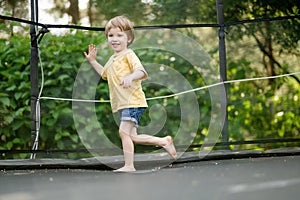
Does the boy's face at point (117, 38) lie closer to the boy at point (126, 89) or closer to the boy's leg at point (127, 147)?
the boy at point (126, 89)

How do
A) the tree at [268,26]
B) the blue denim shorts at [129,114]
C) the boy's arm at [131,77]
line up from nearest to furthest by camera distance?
the boy's arm at [131,77] → the blue denim shorts at [129,114] → the tree at [268,26]

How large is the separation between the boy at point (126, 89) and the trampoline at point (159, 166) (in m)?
0.10

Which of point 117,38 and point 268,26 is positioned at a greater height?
point 268,26

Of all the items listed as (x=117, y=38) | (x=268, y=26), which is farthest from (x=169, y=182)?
(x=268, y=26)

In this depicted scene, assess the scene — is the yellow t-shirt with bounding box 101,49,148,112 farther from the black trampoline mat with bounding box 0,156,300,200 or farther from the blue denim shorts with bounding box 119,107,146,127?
the black trampoline mat with bounding box 0,156,300,200

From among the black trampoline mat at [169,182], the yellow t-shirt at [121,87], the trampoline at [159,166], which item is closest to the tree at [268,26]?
the trampoline at [159,166]

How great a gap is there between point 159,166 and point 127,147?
22 cm

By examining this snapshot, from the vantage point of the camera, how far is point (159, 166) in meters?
2.00

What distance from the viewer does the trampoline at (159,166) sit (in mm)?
1312

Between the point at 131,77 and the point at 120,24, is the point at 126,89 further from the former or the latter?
the point at 120,24

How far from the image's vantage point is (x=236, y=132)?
326 cm

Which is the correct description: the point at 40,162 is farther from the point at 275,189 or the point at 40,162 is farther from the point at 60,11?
the point at 60,11

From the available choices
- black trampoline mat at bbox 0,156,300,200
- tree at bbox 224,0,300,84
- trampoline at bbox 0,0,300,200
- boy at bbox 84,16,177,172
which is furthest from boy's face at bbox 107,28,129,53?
tree at bbox 224,0,300,84

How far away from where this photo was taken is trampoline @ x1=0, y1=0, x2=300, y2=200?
131 cm
